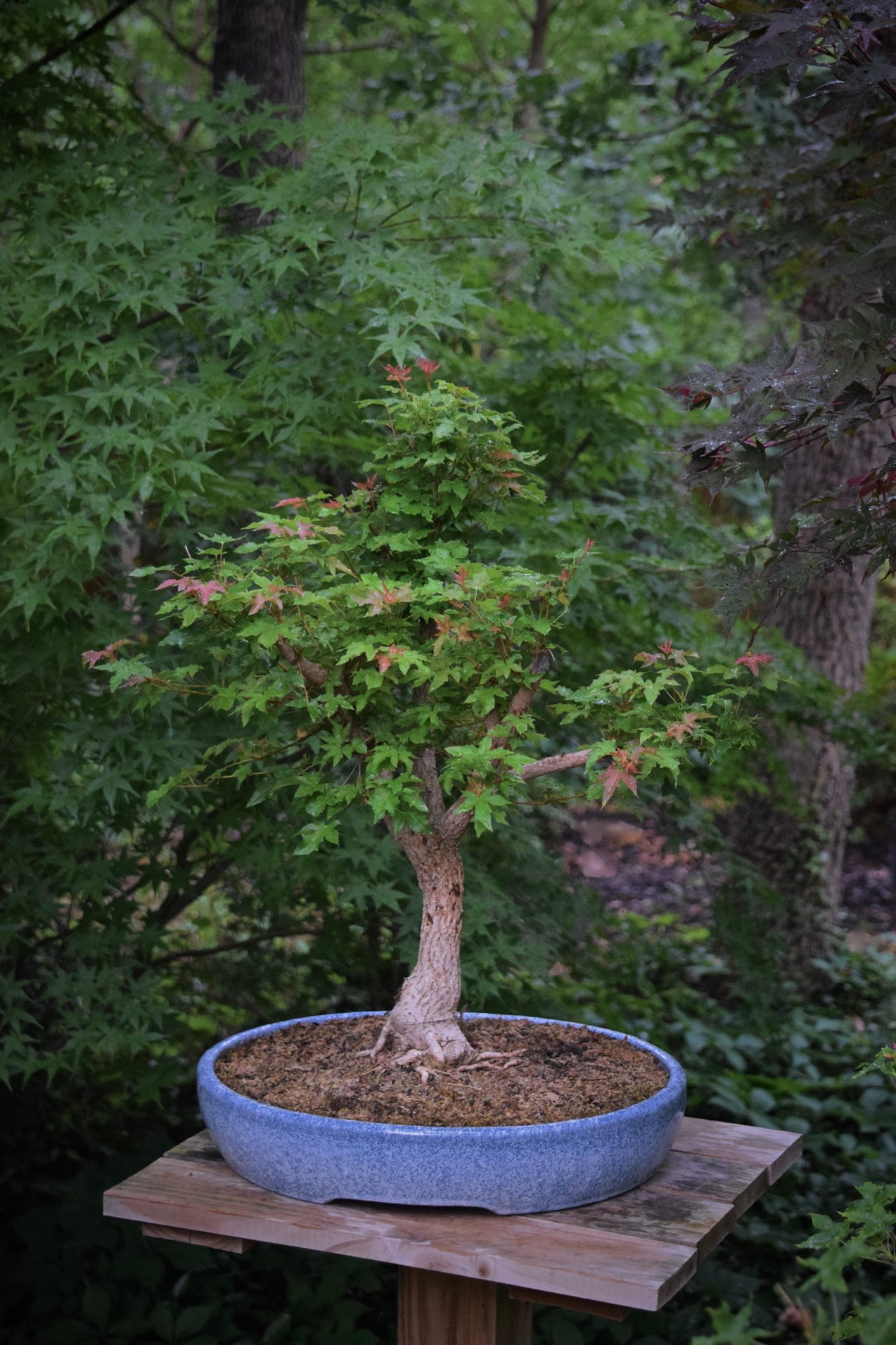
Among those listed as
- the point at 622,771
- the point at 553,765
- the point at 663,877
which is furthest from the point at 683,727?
the point at 663,877

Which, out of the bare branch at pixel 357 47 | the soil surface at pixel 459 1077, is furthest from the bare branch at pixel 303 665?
the bare branch at pixel 357 47

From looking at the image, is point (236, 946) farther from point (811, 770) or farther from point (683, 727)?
point (811, 770)

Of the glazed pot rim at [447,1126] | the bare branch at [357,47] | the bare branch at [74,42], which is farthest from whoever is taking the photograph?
the bare branch at [357,47]

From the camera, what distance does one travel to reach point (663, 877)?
23.8ft

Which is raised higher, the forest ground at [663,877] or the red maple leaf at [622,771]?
the red maple leaf at [622,771]

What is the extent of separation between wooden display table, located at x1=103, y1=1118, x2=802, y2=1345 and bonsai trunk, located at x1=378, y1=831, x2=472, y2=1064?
0.99 ft

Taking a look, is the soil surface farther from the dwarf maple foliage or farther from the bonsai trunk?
the dwarf maple foliage

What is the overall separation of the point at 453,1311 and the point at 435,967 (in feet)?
1.51

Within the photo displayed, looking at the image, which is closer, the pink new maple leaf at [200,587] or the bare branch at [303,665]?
the pink new maple leaf at [200,587]

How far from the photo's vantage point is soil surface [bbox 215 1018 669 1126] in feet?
4.99

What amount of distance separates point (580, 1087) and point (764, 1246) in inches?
83.5

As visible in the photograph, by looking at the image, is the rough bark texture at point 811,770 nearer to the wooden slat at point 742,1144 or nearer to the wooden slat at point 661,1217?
the wooden slat at point 742,1144

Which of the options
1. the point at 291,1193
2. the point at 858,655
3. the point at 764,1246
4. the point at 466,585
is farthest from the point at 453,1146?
the point at 858,655

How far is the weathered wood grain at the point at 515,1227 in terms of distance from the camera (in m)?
1.30
